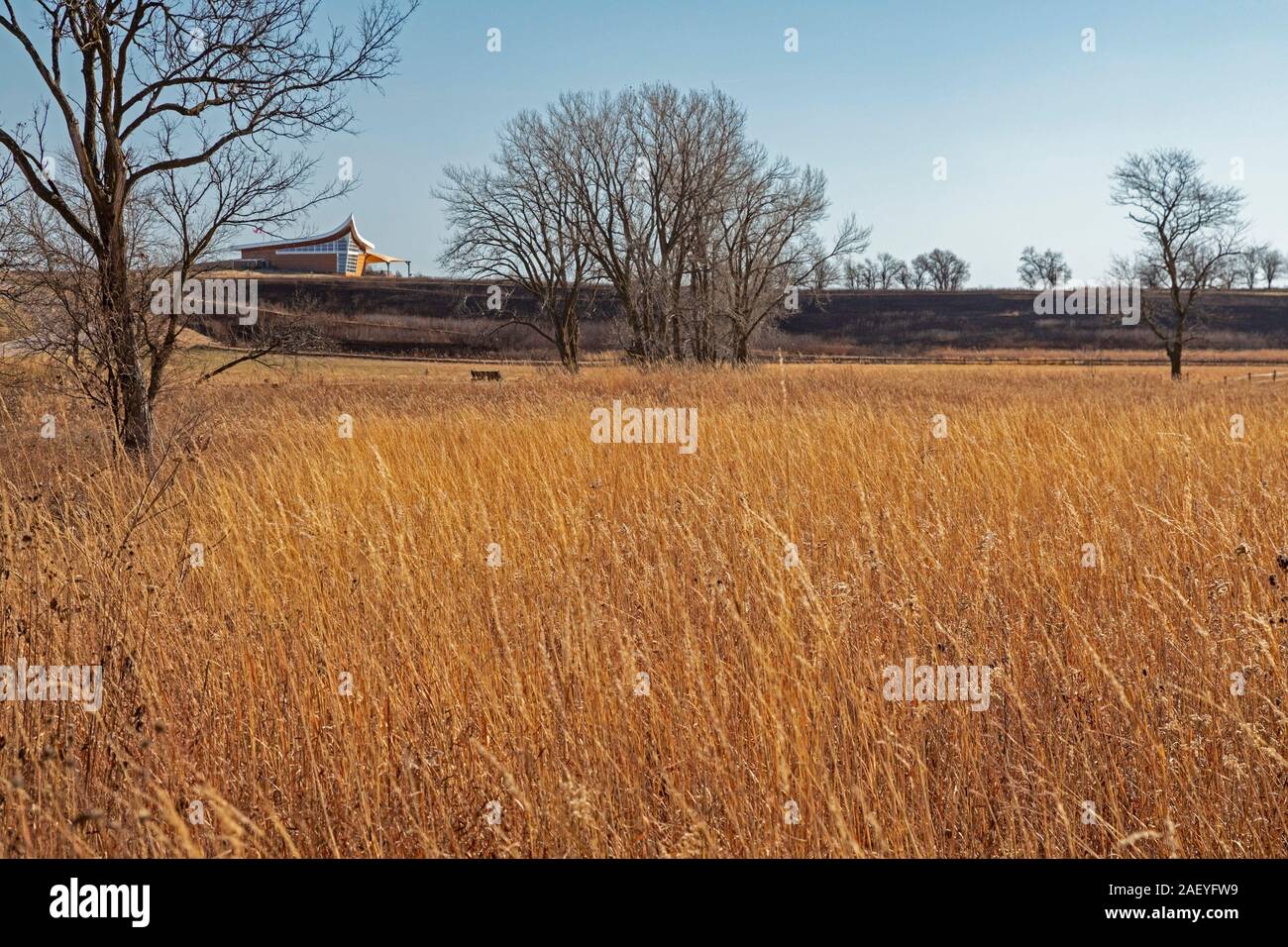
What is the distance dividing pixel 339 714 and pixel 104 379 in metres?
8.15

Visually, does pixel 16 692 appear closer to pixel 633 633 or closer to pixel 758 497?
pixel 633 633

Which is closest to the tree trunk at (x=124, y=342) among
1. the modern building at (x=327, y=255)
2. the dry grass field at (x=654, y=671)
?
the dry grass field at (x=654, y=671)

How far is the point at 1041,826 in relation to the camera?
2514 millimetres

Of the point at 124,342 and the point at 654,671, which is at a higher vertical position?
the point at 124,342

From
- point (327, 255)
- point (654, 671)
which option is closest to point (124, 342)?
point (654, 671)

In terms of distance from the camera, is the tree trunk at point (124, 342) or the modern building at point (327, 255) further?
the modern building at point (327, 255)

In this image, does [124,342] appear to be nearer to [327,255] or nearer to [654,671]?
[654,671]

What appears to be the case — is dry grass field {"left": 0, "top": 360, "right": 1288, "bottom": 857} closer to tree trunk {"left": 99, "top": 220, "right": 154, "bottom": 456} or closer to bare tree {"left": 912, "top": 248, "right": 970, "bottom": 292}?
tree trunk {"left": 99, "top": 220, "right": 154, "bottom": 456}

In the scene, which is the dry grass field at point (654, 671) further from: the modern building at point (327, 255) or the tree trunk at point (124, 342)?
the modern building at point (327, 255)

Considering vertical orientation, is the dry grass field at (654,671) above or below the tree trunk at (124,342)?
below

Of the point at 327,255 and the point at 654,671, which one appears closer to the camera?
the point at 654,671

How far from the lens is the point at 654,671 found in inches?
127

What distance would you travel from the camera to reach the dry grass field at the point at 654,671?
7.92ft
